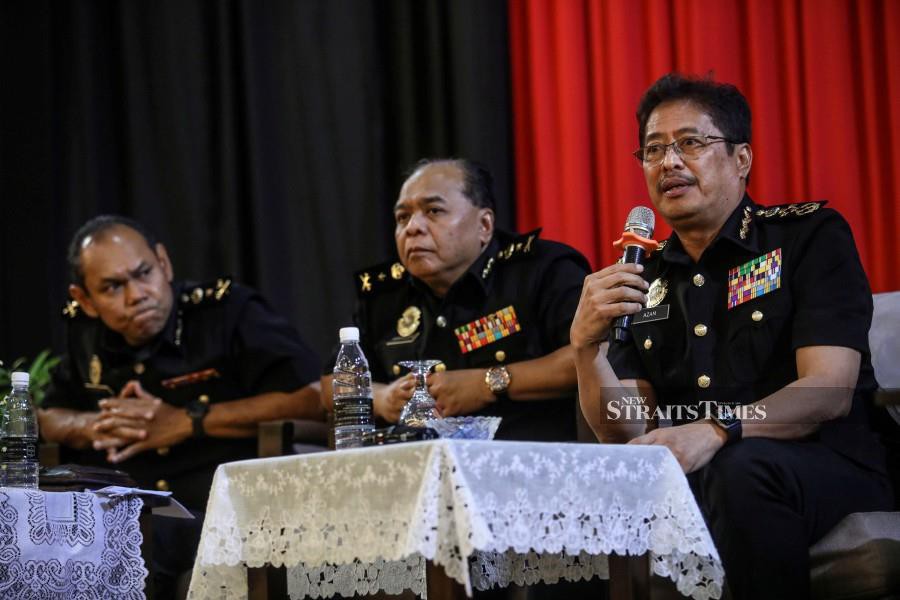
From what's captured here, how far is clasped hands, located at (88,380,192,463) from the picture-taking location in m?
3.86

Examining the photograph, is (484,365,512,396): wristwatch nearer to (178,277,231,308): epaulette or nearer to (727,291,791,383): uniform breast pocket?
(727,291,791,383): uniform breast pocket

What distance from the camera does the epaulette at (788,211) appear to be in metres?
2.84

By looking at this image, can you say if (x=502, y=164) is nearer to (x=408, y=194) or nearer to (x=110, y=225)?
(x=408, y=194)

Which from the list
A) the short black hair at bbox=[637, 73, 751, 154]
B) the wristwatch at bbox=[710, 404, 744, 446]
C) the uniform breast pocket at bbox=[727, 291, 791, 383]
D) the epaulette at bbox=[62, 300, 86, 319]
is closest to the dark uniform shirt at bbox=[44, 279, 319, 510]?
the epaulette at bbox=[62, 300, 86, 319]

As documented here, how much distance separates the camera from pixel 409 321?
366cm

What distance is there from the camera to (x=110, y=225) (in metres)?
4.10

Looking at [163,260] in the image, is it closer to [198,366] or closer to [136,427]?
[198,366]

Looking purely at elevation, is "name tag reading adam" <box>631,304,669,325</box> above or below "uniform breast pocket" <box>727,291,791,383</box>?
above

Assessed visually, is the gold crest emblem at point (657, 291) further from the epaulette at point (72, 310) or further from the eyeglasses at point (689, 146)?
the epaulette at point (72, 310)

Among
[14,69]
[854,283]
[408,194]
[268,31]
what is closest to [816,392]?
[854,283]

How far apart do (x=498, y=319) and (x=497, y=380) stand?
251 millimetres

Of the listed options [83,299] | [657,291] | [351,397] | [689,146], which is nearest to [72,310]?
[83,299]

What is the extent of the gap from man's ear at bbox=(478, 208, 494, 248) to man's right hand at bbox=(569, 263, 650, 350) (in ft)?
3.84

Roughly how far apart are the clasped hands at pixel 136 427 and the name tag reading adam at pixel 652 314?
163 cm
